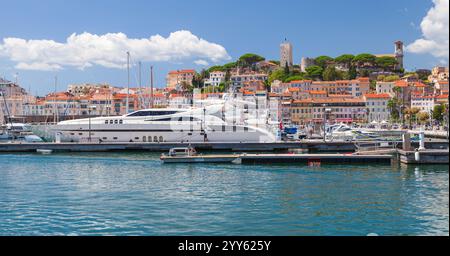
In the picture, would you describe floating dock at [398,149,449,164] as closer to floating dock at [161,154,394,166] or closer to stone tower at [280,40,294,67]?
floating dock at [161,154,394,166]

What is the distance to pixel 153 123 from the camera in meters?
33.3

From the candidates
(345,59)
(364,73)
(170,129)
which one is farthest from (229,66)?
(170,129)

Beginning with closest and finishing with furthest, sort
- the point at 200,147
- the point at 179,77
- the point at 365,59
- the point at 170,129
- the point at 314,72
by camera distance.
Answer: the point at 200,147 < the point at 170,129 < the point at 314,72 < the point at 365,59 < the point at 179,77

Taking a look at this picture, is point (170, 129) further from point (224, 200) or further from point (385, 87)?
point (385, 87)

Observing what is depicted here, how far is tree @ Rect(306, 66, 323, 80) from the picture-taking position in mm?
95181

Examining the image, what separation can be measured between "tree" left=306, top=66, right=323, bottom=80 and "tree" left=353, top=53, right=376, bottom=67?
11.2 metres

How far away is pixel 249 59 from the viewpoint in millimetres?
109000

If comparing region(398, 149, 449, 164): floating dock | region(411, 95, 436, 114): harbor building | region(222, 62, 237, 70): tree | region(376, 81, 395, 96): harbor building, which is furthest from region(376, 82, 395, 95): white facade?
region(398, 149, 449, 164): floating dock

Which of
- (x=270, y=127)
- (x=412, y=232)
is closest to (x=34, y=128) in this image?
(x=270, y=127)

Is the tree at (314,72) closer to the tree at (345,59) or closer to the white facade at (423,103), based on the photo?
the tree at (345,59)

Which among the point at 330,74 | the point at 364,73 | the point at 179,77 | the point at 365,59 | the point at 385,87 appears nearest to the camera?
the point at 385,87

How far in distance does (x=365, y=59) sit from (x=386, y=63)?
15.2 ft
